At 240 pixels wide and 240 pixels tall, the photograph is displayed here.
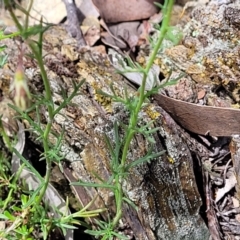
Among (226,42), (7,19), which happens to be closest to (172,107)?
(226,42)

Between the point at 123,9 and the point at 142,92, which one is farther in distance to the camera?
the point at 123,9

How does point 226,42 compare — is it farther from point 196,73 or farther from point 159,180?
point 159,180

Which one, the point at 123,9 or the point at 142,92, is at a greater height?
the point at 142,92

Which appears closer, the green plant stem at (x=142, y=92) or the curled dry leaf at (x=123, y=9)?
the green plant stem at (x=142, y=92)

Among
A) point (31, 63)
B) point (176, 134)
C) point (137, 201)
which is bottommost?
point (137, 201)

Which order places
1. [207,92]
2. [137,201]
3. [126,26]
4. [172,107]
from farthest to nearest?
[126,26], [207,92], [172,107], [137,201]

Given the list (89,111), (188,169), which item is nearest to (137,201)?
(188,169)

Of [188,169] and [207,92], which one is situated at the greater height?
[207,92]

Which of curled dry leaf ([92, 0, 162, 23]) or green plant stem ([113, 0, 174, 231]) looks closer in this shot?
green plant stem ([113, 0, 174, 231])

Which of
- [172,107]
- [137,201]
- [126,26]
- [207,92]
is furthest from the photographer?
[126,26]

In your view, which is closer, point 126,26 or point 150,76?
point 150,76

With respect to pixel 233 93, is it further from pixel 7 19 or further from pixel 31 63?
pixel 7 19
